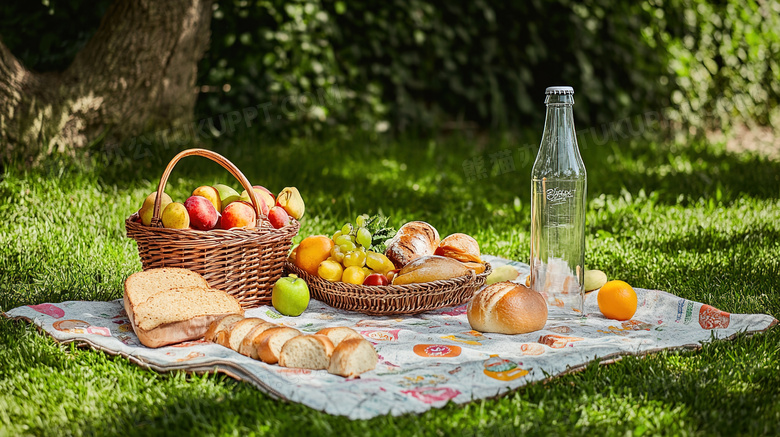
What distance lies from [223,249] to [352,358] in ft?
2.64

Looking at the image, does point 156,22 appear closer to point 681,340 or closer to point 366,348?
point 366,348

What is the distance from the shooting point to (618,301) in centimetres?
274

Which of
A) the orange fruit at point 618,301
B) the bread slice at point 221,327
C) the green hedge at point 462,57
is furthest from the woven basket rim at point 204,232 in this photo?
the green hedge at point 462,57

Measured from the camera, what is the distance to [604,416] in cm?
202

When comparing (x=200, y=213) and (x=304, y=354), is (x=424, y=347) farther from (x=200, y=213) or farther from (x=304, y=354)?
(x=200, y=213)

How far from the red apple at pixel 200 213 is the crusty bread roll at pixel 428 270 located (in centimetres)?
75

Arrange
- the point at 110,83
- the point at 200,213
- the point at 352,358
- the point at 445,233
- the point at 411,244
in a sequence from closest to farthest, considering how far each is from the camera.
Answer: the point at 352,358
the point at 200,213
the point at 411,244
the point at 445,233
the point at 110,83

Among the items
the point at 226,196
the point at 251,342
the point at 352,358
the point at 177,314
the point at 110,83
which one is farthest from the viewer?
the point at 110,83

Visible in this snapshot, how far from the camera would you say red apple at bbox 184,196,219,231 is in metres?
2.70

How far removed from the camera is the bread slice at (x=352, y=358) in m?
2.20

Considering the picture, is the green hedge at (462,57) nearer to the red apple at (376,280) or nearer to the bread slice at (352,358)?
the red apple at (376,280)

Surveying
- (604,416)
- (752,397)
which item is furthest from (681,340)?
(604,416)

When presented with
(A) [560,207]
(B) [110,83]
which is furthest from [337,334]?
(B) [110,83]

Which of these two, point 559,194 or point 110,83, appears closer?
point 559,194
